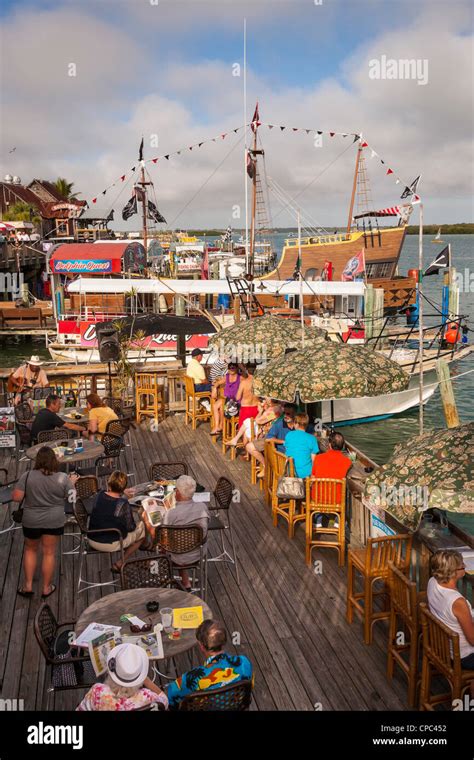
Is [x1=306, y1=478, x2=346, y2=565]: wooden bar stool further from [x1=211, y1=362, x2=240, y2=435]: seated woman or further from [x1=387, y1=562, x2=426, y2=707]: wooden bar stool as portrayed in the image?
[x1=211, y1=362, x2=240, y2=435]: seated woman

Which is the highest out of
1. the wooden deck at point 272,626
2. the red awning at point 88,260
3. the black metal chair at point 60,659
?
the red awning at point 88,260

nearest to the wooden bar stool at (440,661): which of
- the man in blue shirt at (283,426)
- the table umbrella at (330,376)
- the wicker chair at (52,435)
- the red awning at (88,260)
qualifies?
the table umbrella at (330,376)

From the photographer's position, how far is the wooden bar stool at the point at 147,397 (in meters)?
13.1

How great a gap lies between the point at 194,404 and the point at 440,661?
8602 mm

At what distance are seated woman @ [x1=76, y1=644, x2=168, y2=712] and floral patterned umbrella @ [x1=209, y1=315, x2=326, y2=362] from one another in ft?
25.3

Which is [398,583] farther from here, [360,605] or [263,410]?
[263,410]

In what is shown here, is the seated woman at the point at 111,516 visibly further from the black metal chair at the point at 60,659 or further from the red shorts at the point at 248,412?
the red shorts at the point at 248,412

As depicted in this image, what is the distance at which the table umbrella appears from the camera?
8.16 m

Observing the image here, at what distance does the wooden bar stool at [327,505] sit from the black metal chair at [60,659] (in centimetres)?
315

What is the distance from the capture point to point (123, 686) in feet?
12.8

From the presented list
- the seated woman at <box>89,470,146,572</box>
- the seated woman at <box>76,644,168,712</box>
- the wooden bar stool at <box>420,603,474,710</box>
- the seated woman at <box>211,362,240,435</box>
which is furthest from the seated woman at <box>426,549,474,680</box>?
the seated woman at <box>211,362,240,435</box>

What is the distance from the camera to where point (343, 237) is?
125 ft

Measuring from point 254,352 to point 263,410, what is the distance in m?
1.52

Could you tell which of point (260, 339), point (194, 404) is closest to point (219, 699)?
point (260, 339)
